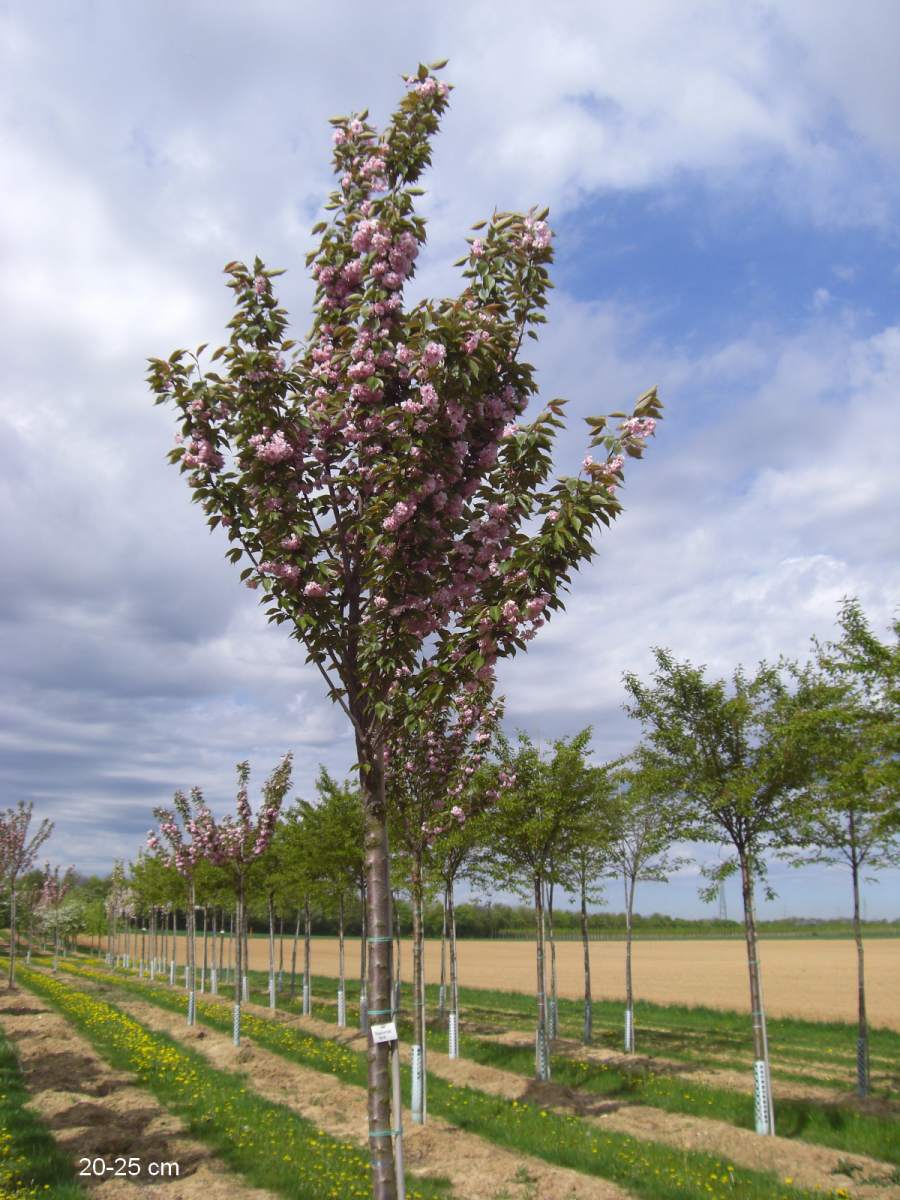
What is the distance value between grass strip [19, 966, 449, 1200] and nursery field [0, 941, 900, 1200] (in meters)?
0.04

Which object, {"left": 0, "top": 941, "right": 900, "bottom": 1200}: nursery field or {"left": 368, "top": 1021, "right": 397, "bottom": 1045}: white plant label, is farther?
{"left": 0, "top": 941, "right": 900, "bottom": 1200}: nursery field

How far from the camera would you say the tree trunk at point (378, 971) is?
5555mm

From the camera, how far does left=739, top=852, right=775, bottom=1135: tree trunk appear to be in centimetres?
1379

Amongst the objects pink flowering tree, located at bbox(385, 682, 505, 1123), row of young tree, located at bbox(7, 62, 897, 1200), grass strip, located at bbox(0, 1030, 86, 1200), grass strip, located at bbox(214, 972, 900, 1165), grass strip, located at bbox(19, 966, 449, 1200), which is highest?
row of young tree, located at bbox(7, 62, 897, 1200)

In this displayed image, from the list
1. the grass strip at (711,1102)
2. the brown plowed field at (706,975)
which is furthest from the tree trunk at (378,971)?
the brown plowed field at (706,975)

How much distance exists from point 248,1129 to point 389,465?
11494 mm

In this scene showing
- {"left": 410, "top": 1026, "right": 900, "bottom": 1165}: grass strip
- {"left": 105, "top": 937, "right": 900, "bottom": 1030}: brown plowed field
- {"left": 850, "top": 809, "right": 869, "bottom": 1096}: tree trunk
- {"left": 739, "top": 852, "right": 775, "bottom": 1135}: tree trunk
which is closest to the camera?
{"left": 410, "top": 1026, "right": 900, "bottom": 1165}: grass strip

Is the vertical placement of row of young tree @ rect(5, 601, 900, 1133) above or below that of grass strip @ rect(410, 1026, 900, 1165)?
above

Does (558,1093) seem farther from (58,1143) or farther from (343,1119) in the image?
(58,1143)

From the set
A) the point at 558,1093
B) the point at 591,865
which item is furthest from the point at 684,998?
the point at 558,1093

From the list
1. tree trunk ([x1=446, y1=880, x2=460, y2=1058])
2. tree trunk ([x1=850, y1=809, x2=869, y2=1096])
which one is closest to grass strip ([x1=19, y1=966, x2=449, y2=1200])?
tree trunk ([x1=446, y1=880, x2=460, y2=1058])

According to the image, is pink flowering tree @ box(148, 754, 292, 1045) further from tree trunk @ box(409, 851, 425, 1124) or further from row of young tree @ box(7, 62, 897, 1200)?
row of young tree @ box(7, 62, 897, 1200)

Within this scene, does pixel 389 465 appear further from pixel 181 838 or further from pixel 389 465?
pixel 181 838

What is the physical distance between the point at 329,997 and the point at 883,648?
36.0 m
